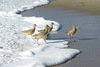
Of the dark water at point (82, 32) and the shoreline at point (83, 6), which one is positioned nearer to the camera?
the dark water at point (82, 32)

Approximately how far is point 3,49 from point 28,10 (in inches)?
532

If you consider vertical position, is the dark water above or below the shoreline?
below

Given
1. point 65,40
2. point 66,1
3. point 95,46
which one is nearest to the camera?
point 95,46

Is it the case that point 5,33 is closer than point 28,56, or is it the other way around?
point 28,56

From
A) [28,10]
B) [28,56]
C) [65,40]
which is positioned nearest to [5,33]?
[65,40]

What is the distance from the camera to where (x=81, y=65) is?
11930 millimetres

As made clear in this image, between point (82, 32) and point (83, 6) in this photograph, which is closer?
point (82, 32)

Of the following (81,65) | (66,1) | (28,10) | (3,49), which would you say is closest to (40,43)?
(3,49)

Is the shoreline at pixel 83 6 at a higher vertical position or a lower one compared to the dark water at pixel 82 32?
higher

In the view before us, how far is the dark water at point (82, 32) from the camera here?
12427 mm

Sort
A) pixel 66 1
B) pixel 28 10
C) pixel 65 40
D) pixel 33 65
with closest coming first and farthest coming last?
pixel 33 65, pixel 65 40, pixel 28 10, pixel 66 1

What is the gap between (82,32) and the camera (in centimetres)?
1698

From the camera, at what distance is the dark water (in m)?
12.4

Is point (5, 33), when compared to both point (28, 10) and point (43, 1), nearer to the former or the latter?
point (28, 10)
